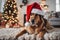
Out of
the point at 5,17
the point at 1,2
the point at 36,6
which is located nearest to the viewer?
the point at 36,6

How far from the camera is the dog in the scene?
5.11ft

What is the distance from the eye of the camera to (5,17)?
6734 millimetres

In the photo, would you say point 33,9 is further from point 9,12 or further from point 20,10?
point 20,10

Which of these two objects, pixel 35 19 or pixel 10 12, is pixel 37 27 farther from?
pixel 10 12

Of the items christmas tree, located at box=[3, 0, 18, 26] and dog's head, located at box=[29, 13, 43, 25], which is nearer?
dog's head, located at box=[29, 13, 43, 25]

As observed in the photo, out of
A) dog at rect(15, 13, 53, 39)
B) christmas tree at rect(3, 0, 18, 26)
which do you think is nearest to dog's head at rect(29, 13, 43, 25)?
dog at rect(15, 13, 53, 39)

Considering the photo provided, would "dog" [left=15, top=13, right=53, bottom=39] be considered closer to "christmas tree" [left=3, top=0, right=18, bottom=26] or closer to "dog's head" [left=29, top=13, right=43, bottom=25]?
"dog's head" [left=29, top=13, right=43, bottom=25]

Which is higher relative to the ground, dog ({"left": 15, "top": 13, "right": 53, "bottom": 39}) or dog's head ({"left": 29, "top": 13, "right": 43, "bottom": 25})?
dog's head ({"left": 29, "top": 13, "right": 43, "bottom": 25})

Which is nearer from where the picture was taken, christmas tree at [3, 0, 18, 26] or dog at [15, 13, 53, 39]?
dog at [15, 13, 53, 39]

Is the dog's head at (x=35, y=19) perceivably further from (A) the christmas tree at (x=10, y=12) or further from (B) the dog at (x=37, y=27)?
(A) the christmas tree at (x=10, y=12)

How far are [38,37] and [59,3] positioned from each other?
6611 mm

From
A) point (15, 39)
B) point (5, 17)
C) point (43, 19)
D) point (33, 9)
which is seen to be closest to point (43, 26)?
point (43, 19)

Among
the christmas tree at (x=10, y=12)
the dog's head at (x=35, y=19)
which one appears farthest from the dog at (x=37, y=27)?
the christmas tree at (x=10, y=12)

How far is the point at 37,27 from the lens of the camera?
157cm
